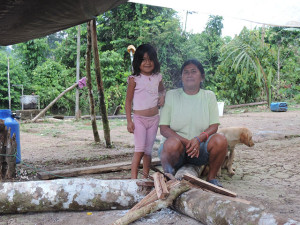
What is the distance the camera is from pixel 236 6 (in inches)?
119

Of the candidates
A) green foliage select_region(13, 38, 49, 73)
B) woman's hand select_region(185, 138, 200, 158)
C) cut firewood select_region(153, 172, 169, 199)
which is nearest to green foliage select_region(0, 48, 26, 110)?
green foliage select_region(13, 38, 49, 73)

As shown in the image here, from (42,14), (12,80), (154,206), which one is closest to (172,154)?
(154,206)

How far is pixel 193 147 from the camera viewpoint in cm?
255

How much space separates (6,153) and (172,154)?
1.61 metres

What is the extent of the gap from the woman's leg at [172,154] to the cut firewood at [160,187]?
1.41 feet

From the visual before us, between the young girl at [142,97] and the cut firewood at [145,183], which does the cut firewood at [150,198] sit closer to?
the cut firewood at [145,183]

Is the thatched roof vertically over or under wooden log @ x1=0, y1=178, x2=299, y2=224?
over

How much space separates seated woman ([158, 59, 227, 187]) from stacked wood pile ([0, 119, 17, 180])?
146cm

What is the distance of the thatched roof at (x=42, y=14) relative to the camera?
255cm

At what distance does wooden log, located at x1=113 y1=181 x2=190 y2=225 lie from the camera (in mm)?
1901

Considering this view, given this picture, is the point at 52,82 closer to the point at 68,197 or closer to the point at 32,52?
the point at 32,52

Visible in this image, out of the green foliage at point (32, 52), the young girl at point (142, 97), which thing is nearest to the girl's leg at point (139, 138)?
the young girl at point (142, 97)

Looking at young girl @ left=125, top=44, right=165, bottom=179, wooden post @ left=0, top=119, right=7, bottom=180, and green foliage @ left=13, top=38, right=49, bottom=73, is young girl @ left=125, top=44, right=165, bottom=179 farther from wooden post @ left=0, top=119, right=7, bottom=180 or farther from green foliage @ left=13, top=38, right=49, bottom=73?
green foliage @ left=13, top=38, right=49, bottom=73

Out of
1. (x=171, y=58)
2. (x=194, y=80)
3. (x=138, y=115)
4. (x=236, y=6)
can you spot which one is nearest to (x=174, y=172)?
(x=138, y=115)
